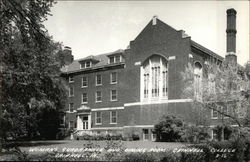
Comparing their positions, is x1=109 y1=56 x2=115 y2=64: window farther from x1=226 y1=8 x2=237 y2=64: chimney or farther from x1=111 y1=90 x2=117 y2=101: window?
x1=226 y1=8 x2=237 y2=64: chimney

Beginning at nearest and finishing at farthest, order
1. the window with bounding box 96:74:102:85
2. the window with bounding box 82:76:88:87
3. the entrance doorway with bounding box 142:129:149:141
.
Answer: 1. the entrance doorway with bounding box 142:129:149:141
2. the window with bounding box 96:74:102:85
3. the window with bounding box 82:76:88:87

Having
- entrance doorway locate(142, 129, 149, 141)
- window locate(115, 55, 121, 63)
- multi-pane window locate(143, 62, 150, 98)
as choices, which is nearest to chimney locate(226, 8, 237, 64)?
multi-pane window locate(143, 62, 150, 98)

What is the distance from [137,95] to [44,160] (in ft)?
121

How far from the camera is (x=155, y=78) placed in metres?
44.4

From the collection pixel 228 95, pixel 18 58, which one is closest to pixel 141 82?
pixel 228 95

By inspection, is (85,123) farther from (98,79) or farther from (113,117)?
(98,79)

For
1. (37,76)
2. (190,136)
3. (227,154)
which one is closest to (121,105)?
(190,136)

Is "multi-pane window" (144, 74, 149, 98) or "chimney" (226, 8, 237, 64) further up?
"chimney" (226, 8, 237, 64)

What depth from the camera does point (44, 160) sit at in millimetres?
8500

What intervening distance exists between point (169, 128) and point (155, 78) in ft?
27.4

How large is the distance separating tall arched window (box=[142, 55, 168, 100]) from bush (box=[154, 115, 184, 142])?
17.5 feet

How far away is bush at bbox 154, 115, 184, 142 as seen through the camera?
3725 cm

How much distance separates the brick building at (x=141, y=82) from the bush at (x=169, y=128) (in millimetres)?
2087

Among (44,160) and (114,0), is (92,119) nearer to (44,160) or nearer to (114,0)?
(114,0)
